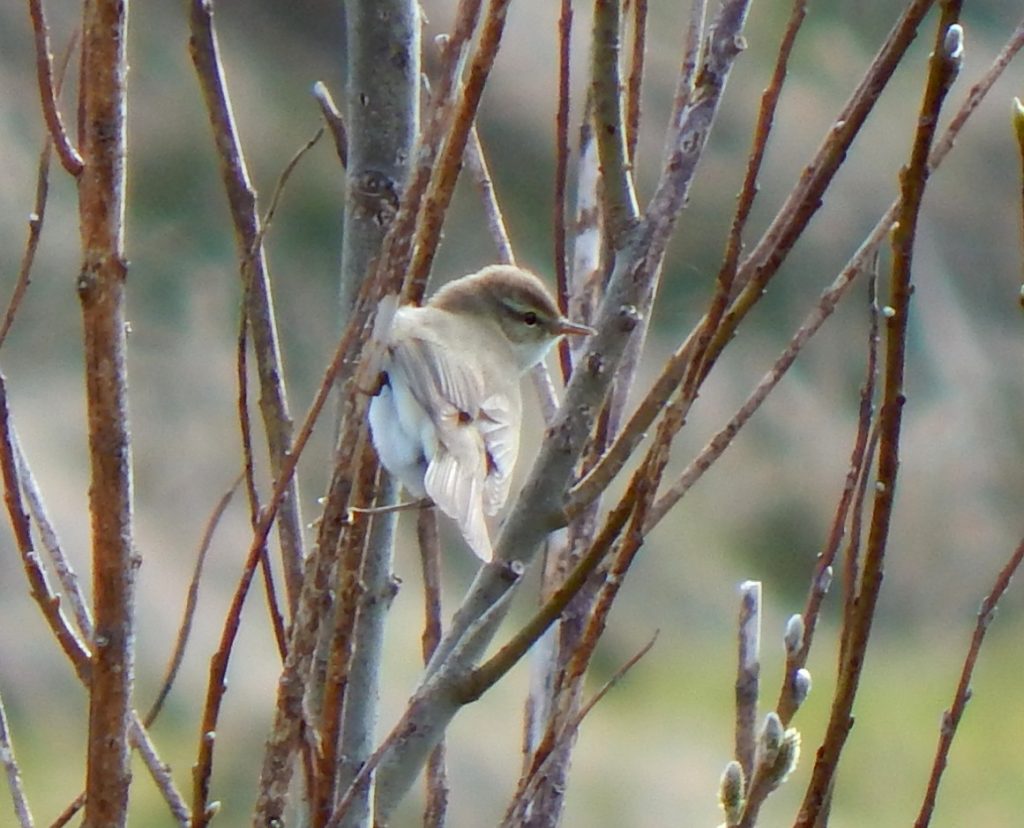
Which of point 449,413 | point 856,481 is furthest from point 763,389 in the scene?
point 449,413

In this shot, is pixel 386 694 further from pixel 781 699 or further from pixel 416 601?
pixel 781 699

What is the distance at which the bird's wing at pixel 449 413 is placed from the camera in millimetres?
889

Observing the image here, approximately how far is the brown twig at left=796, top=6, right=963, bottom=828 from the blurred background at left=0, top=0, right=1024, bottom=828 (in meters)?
1.17

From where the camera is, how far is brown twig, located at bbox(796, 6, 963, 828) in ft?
1.34

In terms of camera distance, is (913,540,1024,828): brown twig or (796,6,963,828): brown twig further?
(913,540,1024,828): brown twig

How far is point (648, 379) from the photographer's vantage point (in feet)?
6.86

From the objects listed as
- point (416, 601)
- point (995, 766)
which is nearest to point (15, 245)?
point (416, 601)

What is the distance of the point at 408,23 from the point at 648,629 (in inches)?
61.3

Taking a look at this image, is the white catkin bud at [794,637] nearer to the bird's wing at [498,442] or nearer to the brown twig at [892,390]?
the brown twig at [892,390]

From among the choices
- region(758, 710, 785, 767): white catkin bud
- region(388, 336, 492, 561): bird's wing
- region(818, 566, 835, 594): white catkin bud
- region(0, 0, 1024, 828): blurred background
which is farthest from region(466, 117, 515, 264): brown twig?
region(0, 0, 1024, 828): blurred background

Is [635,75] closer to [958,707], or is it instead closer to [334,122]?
[334,122]

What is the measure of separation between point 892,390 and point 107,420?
11.4 inches

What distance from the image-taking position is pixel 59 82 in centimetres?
65

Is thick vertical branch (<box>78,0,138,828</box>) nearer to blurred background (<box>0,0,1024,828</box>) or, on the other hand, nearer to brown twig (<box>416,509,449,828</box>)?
brown twig (<box>416,509,449,828</box>)
